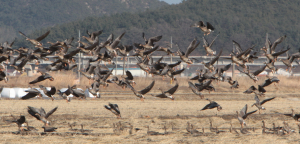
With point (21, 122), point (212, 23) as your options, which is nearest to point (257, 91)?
point (21, 122)

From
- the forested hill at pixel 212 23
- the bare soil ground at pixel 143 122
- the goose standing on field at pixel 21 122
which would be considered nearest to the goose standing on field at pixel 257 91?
the bare soil ground at pixel 143 122

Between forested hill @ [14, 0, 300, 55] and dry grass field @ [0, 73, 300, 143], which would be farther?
forested hill @ [14, 0, 300, 55]

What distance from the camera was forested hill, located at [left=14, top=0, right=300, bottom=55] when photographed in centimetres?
10450

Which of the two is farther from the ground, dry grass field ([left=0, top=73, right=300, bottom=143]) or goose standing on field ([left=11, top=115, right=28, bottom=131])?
goose standing on field ([left=11, top=115, right=28, bottom=131])

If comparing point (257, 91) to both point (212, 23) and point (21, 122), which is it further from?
point (212, 23)

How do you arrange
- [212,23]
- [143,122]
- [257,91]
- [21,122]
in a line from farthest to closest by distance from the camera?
[212,23], [143,122], [21,122], [257,91]

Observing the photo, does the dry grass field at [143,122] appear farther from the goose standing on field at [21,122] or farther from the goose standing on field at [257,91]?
the goose standing on field at [257,91]

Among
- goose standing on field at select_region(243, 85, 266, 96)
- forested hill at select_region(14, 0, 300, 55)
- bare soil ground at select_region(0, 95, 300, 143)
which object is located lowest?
bare soil ground at select_region(0, 95, 300, 143)

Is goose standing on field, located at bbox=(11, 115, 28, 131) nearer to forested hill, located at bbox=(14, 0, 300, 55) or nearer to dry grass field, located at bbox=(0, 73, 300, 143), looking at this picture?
dry grass field, located at bbox=(0, 73, 300, 143)

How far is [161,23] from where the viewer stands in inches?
4663

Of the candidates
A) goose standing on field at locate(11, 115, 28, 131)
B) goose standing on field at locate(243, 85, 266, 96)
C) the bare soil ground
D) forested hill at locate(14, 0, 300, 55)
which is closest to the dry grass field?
the bare soil ground

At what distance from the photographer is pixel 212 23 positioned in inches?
4646

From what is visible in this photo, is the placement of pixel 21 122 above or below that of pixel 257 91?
below

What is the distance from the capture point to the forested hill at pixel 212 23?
104m
